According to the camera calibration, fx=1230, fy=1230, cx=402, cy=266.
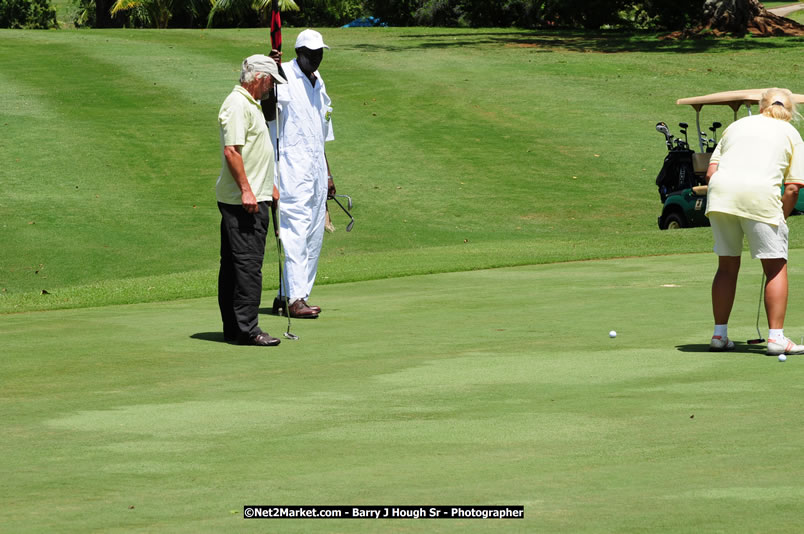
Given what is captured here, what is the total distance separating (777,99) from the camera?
27.4 feet

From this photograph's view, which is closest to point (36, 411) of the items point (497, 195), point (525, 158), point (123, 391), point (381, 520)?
point (123, 391)

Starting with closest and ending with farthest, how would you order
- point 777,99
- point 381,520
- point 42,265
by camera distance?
point 381,520, point 777,99, point 42,265

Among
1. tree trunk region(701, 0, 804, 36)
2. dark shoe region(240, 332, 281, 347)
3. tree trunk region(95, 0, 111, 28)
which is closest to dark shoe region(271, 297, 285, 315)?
dark shoe region(240, 332, 281, 347)

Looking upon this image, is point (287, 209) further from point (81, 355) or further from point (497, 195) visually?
point (497, 195)

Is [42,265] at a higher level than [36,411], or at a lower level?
lower

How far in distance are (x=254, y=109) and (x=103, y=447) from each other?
395cm

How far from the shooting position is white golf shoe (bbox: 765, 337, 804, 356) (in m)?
7.98

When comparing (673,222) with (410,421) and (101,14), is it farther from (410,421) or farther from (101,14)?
(101,14)

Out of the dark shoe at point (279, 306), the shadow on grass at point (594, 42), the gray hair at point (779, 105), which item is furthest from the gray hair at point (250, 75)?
the shadow on grass at point (594, 42)

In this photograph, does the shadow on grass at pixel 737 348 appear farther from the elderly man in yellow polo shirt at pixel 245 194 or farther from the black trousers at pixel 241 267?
the black trousers at pixel 241 267

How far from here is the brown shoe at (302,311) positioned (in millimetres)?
10414

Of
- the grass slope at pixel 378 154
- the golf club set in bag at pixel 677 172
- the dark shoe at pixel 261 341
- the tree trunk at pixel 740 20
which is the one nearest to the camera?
the dark shoe at pixel 261 341

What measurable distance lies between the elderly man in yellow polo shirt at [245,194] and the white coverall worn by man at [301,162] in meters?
1.09

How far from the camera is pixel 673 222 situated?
19938mm
